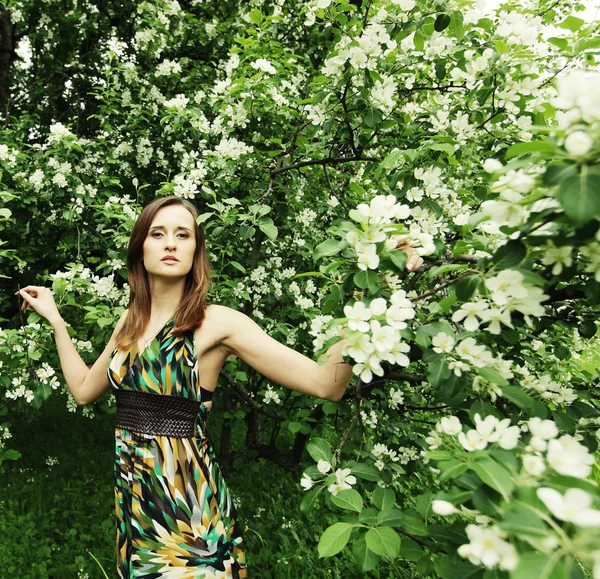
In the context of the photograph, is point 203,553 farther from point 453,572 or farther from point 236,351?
point 453,572

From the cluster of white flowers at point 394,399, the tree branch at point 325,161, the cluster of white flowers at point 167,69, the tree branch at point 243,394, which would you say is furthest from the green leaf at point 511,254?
the cluster of white flowers at point 167,69

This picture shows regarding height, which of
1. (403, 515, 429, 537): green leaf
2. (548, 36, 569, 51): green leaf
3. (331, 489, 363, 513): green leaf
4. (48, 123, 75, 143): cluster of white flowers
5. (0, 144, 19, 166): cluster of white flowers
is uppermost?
(548, 36, 569, 51): green leaf

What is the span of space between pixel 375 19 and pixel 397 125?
54cm

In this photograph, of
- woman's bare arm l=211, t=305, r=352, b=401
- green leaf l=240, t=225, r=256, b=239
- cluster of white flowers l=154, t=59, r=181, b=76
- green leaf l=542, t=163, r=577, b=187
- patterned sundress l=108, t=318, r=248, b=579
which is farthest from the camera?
cluster of white flowers l=154, t=59, r=181, b=76

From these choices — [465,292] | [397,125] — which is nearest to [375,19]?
[397,125]

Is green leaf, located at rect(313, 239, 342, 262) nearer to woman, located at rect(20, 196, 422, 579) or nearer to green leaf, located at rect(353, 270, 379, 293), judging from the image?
green leaf, located at rect(353, 270, 379, 293)

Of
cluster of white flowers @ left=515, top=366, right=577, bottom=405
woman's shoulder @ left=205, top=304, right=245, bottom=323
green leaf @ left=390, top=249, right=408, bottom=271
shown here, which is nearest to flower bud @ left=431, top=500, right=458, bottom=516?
green leaf @ left=390, top=249, right=408, bottom=271

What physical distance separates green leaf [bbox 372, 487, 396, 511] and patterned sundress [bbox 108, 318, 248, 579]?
2.33 ft

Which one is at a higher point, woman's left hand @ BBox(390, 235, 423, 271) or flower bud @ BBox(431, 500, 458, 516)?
woman's left hand @ BBox(390, 235, 423, 271)

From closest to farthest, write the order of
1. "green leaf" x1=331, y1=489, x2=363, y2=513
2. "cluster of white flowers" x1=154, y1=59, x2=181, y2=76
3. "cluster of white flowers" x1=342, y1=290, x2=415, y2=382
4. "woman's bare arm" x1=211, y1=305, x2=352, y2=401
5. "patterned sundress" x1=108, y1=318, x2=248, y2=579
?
"cluster of white flowers" x1=342, y1=290, x2=415, y2=382 < "green leaf" x1=331, y1=489, x2=363, y2=513 < "woman's bare arm" x1=211, y1=305, x2=352, y2=401 < "patterned sundress" x1=108, y1=318, x2=248, y2=579 < "cluster of white flowers" x1=154, y1=59, x2=181, y2=76

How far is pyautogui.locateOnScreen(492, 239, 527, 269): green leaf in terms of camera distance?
2.79ft

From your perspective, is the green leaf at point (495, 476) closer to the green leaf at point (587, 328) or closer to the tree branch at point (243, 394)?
the green leaf at point (587, 328)

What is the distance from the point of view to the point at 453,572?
2.72ft

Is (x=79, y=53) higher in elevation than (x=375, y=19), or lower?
higher
